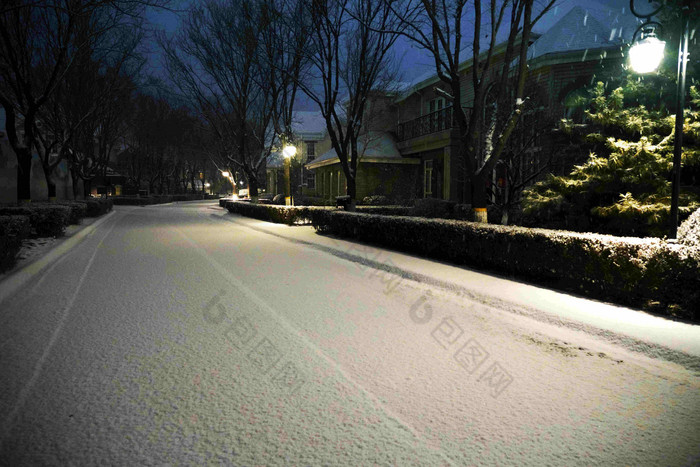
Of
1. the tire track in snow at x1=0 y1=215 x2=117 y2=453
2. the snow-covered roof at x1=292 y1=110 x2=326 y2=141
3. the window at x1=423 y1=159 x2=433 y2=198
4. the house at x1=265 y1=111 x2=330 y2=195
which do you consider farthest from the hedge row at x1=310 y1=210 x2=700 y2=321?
the snow-covered roof at x1=292 y1=110 x2=326 y2=141

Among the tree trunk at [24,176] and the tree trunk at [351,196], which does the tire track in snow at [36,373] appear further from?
the tree trunk at [351,196]

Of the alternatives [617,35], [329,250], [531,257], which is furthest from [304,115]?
[531,257]

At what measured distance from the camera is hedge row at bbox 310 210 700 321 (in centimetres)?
614

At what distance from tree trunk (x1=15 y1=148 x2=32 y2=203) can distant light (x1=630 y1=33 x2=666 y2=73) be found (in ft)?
59.1

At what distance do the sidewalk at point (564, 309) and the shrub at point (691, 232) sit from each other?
3.89ft

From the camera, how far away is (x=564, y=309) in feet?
21.3

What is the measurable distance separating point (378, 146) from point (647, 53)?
22921mm

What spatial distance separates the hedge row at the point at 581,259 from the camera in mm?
6145

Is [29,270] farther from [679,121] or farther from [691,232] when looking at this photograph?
[679,121]

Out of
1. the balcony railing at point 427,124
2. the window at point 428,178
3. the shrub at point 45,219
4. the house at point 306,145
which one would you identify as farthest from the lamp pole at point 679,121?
the house at point 306,145

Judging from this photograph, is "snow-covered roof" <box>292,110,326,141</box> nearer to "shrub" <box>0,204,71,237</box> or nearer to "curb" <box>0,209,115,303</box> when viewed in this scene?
"shrub" <box>0,204,71,237</box>

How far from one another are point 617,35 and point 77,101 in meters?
24.8

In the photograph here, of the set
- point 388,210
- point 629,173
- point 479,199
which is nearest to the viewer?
point 629,173

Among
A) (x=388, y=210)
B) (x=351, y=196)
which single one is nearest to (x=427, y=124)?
(x=388, y=210)
